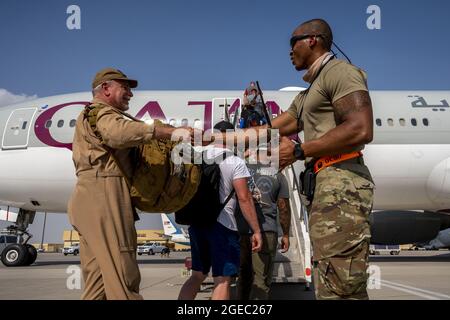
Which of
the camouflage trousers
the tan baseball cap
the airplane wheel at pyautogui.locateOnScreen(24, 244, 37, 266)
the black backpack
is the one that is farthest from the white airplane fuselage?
the camouflage trousers

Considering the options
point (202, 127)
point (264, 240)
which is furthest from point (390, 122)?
point (264, 240)

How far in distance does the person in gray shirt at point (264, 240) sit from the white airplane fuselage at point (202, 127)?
25.5ft

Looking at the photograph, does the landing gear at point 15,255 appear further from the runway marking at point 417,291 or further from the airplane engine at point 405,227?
the airplane engine at point 405,227

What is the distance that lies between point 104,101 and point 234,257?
1558 mm

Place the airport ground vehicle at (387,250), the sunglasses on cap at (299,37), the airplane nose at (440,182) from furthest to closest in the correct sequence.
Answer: the airport ground vehicle at (387,250) → the airplane nose at (440,182) → the sunglasses on cap at (299,37)

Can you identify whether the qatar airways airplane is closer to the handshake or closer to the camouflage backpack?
the camouflage backpack

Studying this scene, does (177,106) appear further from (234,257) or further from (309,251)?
(234,257)

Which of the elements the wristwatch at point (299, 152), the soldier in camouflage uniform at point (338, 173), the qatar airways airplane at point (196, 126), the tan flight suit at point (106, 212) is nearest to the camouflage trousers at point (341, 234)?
the soldier in camouflage uniform at point (338, 173)

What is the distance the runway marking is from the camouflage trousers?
430cm

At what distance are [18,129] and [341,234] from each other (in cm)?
1259

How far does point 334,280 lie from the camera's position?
2330 mm

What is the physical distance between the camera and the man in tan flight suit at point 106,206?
2.68m

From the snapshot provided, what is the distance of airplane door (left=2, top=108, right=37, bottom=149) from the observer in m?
12.8
